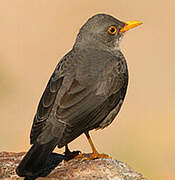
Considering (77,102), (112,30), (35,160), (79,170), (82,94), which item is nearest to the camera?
(35,160)

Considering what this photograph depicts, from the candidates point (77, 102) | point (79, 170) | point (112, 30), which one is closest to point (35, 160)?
point (79, 170)

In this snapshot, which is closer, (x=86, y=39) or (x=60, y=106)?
(x=60, y=106)

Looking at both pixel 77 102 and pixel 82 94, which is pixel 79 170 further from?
pixel 82 94

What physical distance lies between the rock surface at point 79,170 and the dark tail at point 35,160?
0.27 meters

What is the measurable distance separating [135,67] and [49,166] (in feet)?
32.7

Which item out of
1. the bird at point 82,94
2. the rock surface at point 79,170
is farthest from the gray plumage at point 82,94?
the rock surface at point 79,170

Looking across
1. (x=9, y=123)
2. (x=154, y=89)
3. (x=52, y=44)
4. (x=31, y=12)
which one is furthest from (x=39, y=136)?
(x=31, y=12)

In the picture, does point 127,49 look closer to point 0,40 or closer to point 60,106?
point 0,40

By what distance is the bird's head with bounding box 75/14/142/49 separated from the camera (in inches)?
438

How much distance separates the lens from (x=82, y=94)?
376 inches

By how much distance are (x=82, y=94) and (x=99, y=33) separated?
203 centimetres

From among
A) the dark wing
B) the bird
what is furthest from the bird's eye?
the dark wing

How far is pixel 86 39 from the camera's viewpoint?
1116 cm

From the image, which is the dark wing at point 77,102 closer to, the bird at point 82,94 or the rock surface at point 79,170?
the bird at point 82,94
